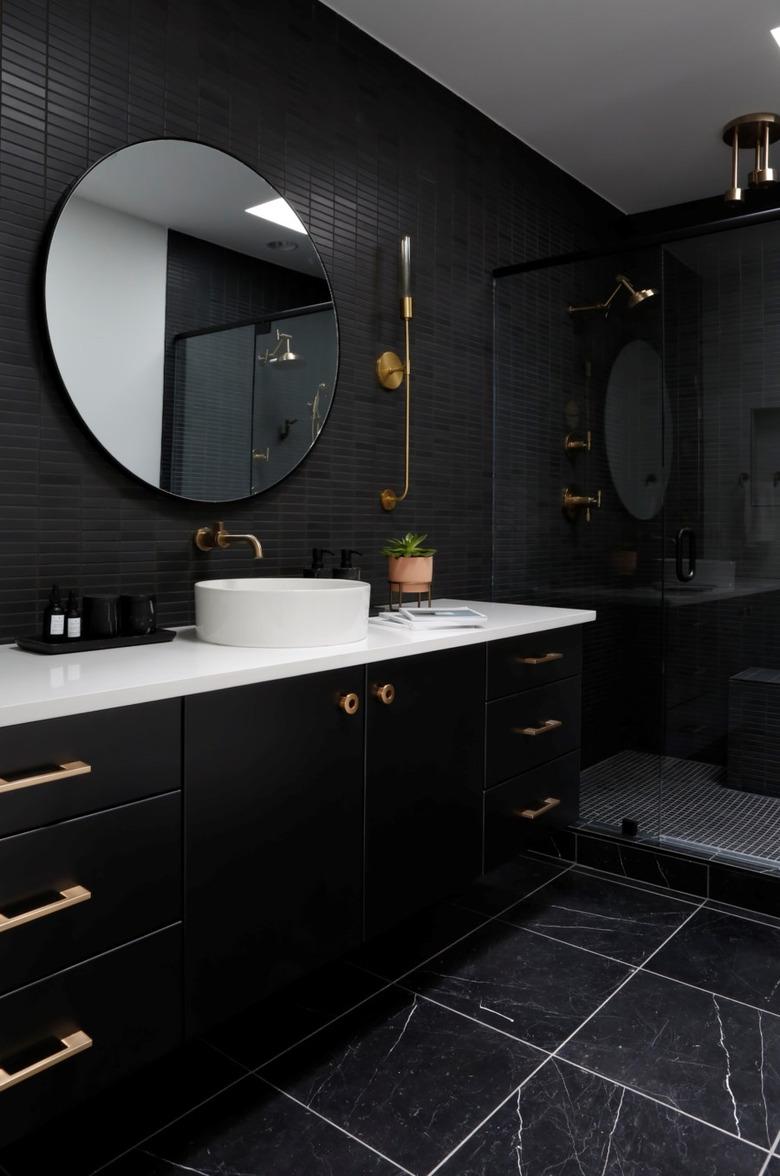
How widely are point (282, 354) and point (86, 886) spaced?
54.9 inches

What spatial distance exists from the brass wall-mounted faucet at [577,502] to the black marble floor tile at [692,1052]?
149 centimetres

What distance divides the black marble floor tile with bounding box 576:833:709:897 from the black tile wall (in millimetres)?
926

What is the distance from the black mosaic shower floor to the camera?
2568 millimetres

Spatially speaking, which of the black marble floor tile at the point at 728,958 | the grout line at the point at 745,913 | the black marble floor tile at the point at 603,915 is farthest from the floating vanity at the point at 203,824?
the grout line at the point at 745,913

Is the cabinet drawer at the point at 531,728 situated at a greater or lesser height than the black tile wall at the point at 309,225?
lesser

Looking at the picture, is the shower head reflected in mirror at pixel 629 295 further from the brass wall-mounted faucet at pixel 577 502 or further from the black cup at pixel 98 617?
the black cup at pixel 98 617

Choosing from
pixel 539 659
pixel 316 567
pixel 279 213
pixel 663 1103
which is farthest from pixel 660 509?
pixel 663 1103

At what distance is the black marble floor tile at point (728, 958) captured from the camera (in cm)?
199

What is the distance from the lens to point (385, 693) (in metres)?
1.72

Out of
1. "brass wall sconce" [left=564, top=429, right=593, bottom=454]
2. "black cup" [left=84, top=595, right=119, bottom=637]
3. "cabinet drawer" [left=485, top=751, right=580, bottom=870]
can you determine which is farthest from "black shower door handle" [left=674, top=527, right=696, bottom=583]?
"black cup" [left=84, top=595, right=119, bottom=637]

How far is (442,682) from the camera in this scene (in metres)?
1.89

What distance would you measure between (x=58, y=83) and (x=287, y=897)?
1633 millimetres

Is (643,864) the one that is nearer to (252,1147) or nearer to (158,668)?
(252,1147)

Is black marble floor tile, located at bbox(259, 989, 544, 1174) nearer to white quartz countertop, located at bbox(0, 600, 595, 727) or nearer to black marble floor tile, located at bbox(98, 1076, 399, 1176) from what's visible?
black marble floor tile, located at bbox(98, 1076, 399, 1176)
